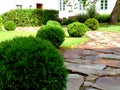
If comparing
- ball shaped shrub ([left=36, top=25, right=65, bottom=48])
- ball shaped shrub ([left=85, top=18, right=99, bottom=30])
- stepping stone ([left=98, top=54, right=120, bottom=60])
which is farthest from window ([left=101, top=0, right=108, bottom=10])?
→ stepping stone ([left=98, top=54, right=120, bottom=60])

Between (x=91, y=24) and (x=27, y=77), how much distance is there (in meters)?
16.9

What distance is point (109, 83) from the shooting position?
5.34m

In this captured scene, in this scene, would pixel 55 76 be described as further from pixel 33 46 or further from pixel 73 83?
pixel 73 83

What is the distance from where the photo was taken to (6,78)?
3.64 metres

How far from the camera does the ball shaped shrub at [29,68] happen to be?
3.64m

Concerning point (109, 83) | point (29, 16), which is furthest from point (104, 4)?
point (109, 83)

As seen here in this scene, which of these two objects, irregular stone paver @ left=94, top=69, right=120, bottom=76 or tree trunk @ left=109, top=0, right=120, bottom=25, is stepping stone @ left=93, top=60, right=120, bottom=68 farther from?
tree trunk @ left=109, top=0, right=120, bottom=25

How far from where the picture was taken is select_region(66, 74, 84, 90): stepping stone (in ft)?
16.1

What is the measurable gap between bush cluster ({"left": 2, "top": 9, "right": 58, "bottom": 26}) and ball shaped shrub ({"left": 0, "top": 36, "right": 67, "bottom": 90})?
21.0m

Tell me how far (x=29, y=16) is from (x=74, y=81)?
20.4 m

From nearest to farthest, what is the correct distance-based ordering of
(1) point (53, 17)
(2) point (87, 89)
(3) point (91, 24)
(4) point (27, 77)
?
(4) point (27, 77) < (2) point (87, 89) < (3) point (91, 24) < (1) point (53, 17)

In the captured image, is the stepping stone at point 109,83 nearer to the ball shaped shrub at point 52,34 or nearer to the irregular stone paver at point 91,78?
the irregular stone paver at point 91,78

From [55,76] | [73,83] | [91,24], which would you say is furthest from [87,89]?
[91,24]

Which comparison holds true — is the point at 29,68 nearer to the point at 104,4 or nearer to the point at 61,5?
the point at 104,4
